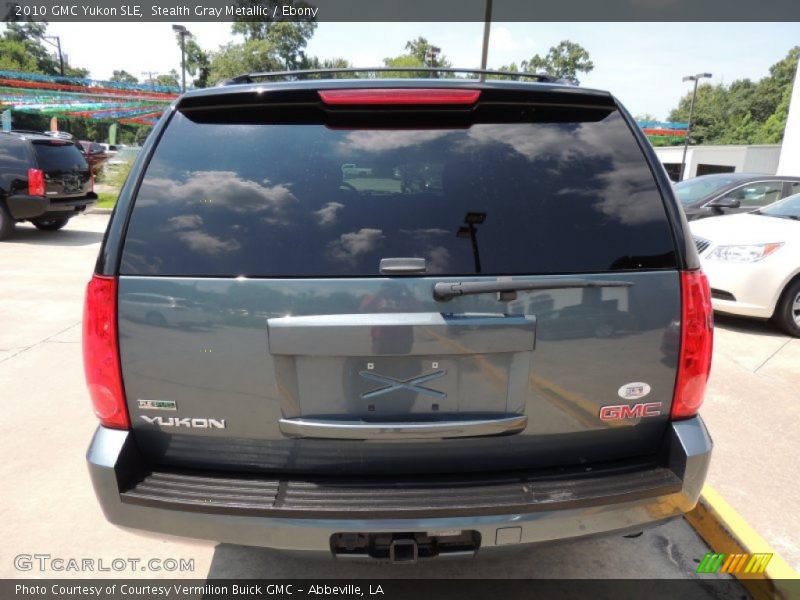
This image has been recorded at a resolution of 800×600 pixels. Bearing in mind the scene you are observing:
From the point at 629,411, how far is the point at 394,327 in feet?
2.88

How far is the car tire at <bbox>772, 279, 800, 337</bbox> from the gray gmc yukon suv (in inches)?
193

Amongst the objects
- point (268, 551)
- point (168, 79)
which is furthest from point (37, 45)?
point (268, 551)

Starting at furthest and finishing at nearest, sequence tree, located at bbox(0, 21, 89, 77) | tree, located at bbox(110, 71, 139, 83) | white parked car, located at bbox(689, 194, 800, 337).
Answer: tree, located at bbox(110, 71, 139, 83) → tree, located at bbox(0, 21, 89, 77) → white parked car, located at bbox(689, 194, 800, 337)

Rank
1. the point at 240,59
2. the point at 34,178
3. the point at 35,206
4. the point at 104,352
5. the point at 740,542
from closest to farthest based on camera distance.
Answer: the point at 104,352 → the point at 740,542 → the point at 34,178 → the point at 35,206 → the point at 240,59

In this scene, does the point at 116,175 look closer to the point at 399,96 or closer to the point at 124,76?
the point at 399,96

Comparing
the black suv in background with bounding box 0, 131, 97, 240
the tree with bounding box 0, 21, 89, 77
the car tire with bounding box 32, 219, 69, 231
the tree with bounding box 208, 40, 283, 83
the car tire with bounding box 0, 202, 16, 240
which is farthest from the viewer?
the tree with bounding box 0, 21, 89, 77

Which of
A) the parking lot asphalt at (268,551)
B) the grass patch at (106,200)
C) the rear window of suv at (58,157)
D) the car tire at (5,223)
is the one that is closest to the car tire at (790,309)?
the parking lot asphalt at (268,551)

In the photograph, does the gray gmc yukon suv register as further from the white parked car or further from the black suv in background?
the black suv in background

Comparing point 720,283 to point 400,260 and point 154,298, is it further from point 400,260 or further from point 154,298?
point 154,298

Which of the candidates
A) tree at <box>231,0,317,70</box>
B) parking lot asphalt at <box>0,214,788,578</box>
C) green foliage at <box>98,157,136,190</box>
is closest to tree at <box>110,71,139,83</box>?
tree at <box>231,0,317,70</box>

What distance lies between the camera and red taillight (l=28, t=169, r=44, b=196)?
10234 millimetres

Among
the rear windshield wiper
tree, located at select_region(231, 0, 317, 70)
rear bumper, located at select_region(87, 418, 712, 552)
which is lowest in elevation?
rear bumper, located at select_region(87, 418, 712, 552)

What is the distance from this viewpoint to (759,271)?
5621mm

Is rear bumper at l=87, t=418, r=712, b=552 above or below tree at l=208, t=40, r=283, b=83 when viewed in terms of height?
below
